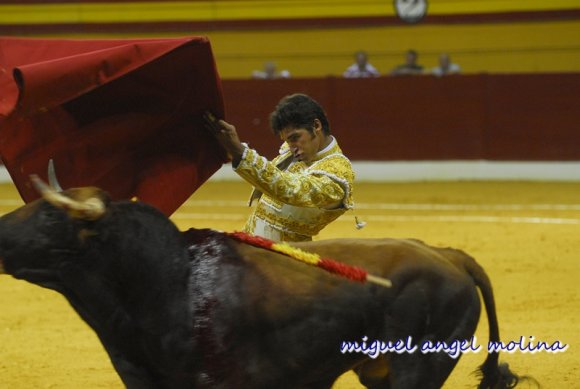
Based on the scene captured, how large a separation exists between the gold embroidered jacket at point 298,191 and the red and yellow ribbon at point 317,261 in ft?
0.55

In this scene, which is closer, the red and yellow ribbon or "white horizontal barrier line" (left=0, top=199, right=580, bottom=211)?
the red and yellow ribbon

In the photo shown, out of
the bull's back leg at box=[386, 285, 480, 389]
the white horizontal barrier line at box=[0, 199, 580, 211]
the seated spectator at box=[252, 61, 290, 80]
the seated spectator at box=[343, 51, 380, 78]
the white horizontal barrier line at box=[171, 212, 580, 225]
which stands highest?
the bull's back leg at box=[386, 285, 480, 389]

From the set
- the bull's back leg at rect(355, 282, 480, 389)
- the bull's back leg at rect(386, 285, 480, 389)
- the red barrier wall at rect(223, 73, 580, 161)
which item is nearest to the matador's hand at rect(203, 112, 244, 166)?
the bull's back leg at rect(355, 282, 480, 389)

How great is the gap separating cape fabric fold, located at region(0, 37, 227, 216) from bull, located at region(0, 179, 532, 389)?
0.37 metres

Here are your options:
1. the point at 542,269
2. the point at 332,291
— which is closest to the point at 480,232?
the point at 542,269

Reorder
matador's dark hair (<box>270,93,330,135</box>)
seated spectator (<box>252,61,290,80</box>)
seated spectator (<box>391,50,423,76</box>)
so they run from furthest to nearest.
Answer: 1. seated spectator (<box>252,61,290,80</box>)
2. seated spectator (<box>391,50,423,76</box>)
3. matador's dark hair (<box>270,93,330,135</box>)

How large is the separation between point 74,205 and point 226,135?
0.64 metres

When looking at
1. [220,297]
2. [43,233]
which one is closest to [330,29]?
[220,297]

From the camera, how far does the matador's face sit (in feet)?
12.8

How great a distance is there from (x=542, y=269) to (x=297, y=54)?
873 centimetres

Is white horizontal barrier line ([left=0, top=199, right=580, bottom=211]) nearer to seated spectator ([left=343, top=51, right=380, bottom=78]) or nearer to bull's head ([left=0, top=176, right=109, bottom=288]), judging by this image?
seated spectator ([left=343, top=51, right=380, bottom=78])

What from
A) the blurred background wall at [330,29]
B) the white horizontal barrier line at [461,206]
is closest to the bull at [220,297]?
the white horizontal barrier line at [461,206]

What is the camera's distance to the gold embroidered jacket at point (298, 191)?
348 cm

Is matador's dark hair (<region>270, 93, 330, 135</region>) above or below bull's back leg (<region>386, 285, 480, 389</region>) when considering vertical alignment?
above
